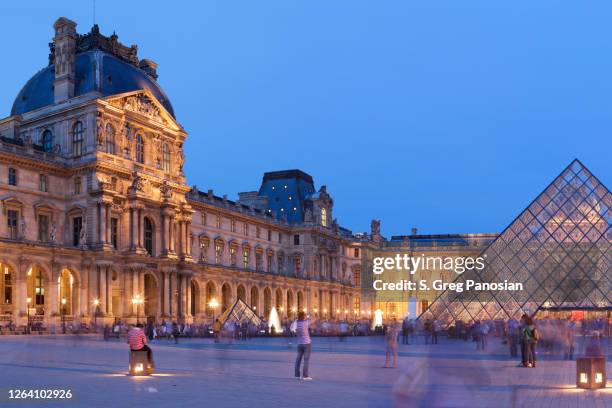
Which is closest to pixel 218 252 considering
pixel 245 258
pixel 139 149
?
pixel 245 258

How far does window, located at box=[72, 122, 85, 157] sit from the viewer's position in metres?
43.6

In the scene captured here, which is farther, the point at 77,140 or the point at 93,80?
the point at 93,80

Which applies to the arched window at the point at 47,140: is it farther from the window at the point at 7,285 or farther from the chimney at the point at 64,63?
the window at the point at 7,285

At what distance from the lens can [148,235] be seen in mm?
47062

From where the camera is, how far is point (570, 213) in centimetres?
3925

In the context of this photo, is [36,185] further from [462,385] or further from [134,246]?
[462,385]

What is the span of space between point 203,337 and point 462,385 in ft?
114

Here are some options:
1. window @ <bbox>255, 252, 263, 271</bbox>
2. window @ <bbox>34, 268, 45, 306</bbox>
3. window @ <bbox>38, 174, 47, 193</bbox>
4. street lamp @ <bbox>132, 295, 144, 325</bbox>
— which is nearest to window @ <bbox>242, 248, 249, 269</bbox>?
window @ <bbox>255, 252, 263, 271</bbox>

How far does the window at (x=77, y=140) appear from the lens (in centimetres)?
4364

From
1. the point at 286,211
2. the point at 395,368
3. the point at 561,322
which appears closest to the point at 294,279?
the point at 286,211

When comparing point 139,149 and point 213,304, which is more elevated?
point 139,149

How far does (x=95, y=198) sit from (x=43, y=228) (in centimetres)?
316

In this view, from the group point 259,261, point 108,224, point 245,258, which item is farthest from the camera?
point 259,261

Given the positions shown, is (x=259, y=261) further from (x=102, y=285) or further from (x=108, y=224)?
(x=102, y=285)
